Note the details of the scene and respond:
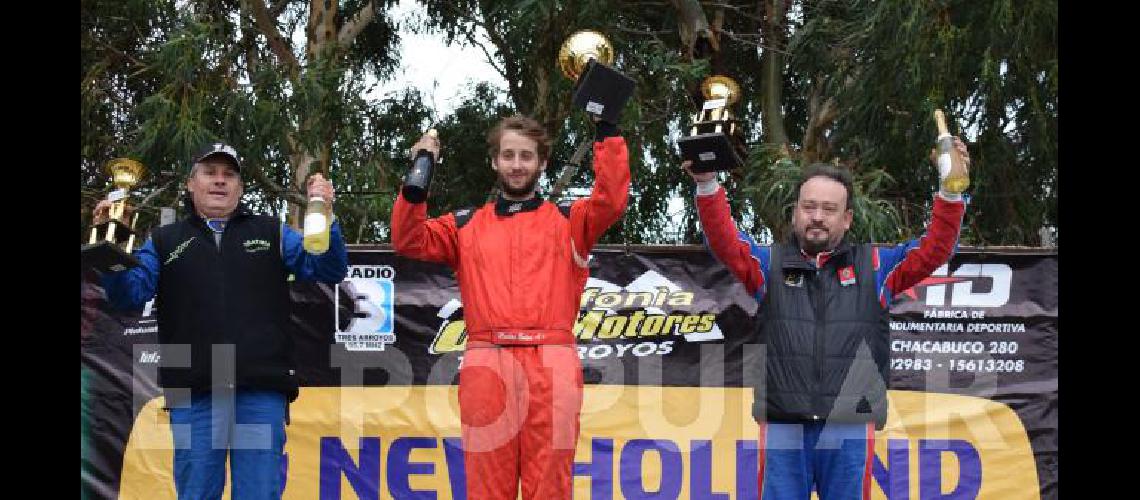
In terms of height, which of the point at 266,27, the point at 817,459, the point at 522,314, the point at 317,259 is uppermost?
the point at 266,27

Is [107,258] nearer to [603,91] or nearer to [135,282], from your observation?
[135,282]

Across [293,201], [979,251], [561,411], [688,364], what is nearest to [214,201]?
[561,411]

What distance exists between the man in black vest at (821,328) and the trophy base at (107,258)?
1.89 meters

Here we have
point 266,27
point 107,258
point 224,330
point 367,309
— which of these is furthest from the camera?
point 266,27

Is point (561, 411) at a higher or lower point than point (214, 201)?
lower

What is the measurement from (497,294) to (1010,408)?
3.18 m

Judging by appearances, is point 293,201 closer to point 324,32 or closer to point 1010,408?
point 324,32

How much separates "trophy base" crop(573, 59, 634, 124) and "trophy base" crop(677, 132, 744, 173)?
0.24 meters

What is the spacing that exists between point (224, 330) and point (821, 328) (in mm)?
2058

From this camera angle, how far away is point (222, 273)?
4.47 m

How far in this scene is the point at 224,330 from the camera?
4.39m

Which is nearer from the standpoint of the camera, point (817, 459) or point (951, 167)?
point (951, 167)

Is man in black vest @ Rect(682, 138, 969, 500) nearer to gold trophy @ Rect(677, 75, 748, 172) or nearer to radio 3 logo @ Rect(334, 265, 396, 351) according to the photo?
gold trophy @ Rect(677, 75, 748, 172)

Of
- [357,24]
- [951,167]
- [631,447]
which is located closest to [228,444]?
[631,447]
